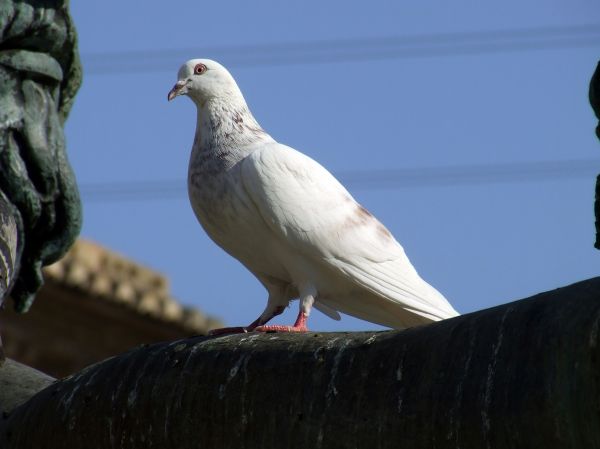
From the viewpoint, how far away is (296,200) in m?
6.65

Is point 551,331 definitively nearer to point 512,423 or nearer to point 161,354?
point 512,423

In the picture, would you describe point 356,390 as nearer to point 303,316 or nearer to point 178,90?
point 303,316

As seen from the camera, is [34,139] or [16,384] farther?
[16,384]

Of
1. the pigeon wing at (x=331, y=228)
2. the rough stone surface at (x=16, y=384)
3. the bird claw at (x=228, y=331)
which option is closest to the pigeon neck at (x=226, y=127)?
the pigeon wing at (x=331, y=228)

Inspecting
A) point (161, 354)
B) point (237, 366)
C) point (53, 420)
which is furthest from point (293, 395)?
point (53, 420)

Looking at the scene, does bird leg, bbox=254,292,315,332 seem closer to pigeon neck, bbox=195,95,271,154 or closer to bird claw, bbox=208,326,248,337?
bird claw, bbox=208,326,248,337

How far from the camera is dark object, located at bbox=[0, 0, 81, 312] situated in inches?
251

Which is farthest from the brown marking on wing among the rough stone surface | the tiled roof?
the tiled roof

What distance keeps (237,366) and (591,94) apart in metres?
1.51

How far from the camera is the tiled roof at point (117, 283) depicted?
13617 mm

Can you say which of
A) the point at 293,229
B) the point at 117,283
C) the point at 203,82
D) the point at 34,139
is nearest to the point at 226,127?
the point at 203,82

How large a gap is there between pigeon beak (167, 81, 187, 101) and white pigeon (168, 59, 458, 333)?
0.14 meters

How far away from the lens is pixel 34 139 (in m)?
6.44

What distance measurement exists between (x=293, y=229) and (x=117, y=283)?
7494 mm
